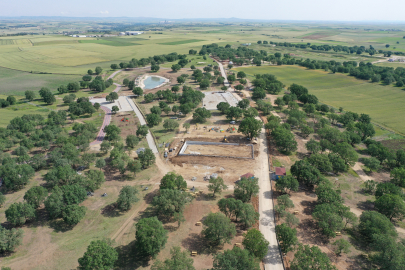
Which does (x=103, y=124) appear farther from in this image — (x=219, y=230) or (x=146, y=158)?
(x=219, y=230)

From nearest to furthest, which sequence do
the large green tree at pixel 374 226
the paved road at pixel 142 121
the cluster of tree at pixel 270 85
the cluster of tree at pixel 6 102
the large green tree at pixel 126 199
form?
the large green tree at pixel 374 226 → the large green tree at pixel 126 199 → the paved road at pixel 142 121 → the cluster of tree at pixel 6 102 → the cluster of tree at pixel 270 85

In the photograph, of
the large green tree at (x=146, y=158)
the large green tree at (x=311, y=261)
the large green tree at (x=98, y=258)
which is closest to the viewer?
the large green tree at (x=311, y=261)

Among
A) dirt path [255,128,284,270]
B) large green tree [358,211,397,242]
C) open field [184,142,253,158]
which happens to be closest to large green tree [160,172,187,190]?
dirt path [255,128,284,270]

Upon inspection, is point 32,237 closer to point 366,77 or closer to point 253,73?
point 253,73

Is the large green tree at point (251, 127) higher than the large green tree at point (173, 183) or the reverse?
higher

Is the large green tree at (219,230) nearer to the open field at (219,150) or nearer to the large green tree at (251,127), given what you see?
the open field at (219,150)

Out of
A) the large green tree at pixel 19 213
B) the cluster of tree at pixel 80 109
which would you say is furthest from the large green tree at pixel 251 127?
the cluster of tree at pixel 80 109
